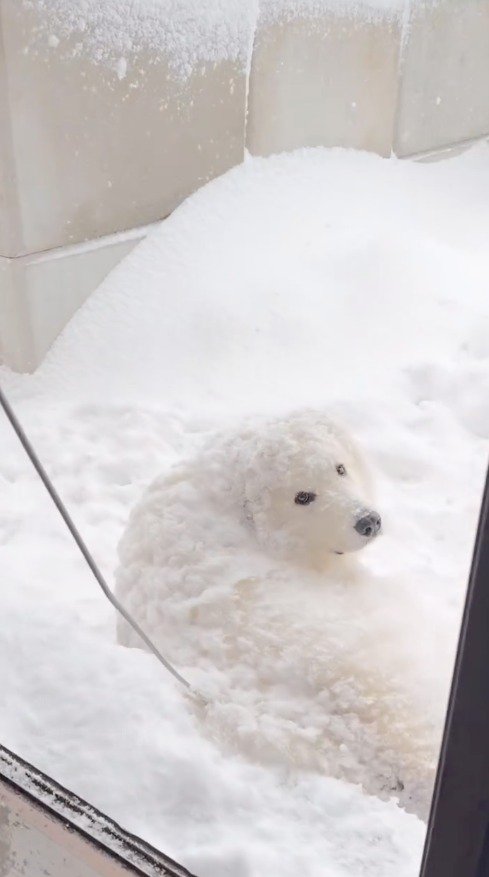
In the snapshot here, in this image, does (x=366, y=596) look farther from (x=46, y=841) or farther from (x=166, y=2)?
(x=166, y=2)

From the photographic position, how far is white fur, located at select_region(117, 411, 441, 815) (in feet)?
3.58

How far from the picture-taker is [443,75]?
12.0 ft

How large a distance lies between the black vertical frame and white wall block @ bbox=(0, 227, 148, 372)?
2.12 metres

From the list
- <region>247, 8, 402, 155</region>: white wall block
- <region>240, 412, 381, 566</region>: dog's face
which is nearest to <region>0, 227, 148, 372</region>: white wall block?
<region>247, 8, 402, 155</region>: white wall block

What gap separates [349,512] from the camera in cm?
126

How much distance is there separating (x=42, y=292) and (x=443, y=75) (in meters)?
2.24

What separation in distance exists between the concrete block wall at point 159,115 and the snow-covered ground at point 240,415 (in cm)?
11

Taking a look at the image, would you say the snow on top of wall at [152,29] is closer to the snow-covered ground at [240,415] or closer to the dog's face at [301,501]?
the snow-covered ground at [240,415]

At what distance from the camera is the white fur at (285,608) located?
3.58 feet

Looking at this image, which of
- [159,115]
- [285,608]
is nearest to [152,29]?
[159,115]

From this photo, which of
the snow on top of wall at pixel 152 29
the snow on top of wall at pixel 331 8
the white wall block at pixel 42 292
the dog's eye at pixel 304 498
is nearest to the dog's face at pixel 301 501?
the dog's eye at pixel 304 498

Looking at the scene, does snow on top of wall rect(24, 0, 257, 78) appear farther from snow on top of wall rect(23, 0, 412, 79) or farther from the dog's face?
the dog's face

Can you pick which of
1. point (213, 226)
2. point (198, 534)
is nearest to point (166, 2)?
point (213, 226)

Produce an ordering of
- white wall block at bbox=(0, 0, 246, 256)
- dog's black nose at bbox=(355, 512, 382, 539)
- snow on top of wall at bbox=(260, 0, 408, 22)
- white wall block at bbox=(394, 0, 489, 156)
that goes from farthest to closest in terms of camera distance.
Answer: white wall block at bbox=(394, 0, 489, 156)
snow on top of wall at bbox=(260, 0, 408, 22)
white wall block at bbox=(0, 0, 246, 256)
dog's black nose at bbox=(355, 512, 382, 539)
